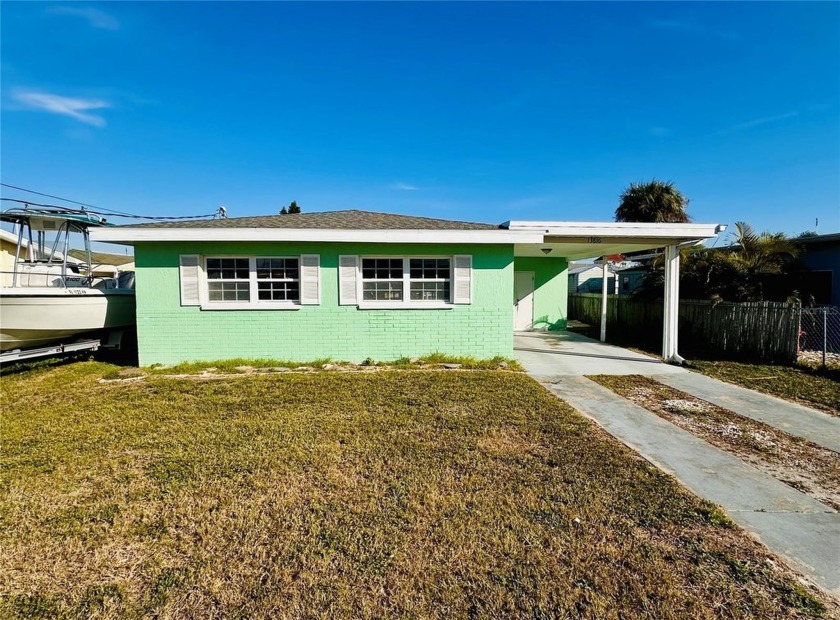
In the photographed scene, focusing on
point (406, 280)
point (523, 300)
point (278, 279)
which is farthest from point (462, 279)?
point (523, 300)

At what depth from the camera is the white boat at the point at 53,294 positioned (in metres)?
7.43

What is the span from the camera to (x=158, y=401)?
19.8ft

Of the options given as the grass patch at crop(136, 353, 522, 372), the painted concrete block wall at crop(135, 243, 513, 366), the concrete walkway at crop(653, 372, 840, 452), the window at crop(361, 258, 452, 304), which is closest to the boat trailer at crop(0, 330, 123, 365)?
the grass patch at crop(136, 353, 522, 372)

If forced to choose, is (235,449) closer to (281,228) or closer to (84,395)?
(84,395)

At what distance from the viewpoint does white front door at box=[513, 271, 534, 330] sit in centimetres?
1453

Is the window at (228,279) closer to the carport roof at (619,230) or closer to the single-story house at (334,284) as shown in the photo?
the single-story house at (334,284)

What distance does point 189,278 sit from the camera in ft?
27.6

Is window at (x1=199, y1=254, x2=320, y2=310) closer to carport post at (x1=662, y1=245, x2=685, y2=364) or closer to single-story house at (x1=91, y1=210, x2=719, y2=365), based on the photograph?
single-story house at (x1=91, y1=210, x2=719, y2=365)

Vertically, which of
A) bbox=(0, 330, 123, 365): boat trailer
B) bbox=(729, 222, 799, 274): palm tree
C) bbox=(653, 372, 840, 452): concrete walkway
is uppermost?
bbox=(729, 222, 799, 274): palm tree

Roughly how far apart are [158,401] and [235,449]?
2.73 metres

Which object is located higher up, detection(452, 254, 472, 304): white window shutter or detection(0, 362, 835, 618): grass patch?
detection(452, 254, 472, 304): white window shutter

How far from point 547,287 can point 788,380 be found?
775cm

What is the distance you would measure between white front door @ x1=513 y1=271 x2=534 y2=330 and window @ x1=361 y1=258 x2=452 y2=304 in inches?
242

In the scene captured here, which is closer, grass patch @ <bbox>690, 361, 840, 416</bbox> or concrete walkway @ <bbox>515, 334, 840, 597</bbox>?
concrete walkway @ <bbox>515, 334, 840, 597</bbox>
